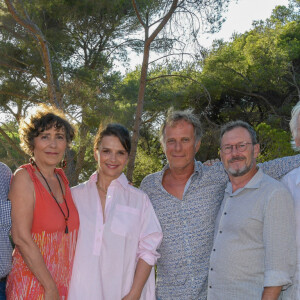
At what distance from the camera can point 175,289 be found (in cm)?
280

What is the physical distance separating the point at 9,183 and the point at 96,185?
1.98 feet

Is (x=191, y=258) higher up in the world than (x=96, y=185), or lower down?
lower down

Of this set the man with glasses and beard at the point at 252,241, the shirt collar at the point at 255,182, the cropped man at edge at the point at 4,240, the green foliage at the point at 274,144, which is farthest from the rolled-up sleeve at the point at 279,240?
the green foliage at the point at 274,144

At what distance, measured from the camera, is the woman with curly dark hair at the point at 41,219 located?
7.84ft

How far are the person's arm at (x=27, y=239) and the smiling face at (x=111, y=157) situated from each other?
58cm

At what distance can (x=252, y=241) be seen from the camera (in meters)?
2.48

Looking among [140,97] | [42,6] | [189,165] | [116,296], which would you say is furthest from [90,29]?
[116,296]

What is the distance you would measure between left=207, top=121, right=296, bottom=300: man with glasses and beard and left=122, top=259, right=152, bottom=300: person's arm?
0.42 meters

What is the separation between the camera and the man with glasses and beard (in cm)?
237

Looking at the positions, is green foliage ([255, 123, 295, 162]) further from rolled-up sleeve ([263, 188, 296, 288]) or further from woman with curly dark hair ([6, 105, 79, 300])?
woman with curly dark hair ([6, 105, 79, 300])

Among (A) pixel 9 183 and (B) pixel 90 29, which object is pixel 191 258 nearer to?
(A) pixel 9 183

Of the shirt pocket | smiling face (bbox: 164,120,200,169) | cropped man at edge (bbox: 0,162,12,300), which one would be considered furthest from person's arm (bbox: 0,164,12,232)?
smiling face (bbox: 164,120,200,169)

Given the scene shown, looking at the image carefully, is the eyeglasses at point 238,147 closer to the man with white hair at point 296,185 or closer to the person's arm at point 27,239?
the man with white hair at point 296,185

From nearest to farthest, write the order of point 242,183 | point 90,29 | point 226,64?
point 242,183 → point 90,29 → point 226,64
